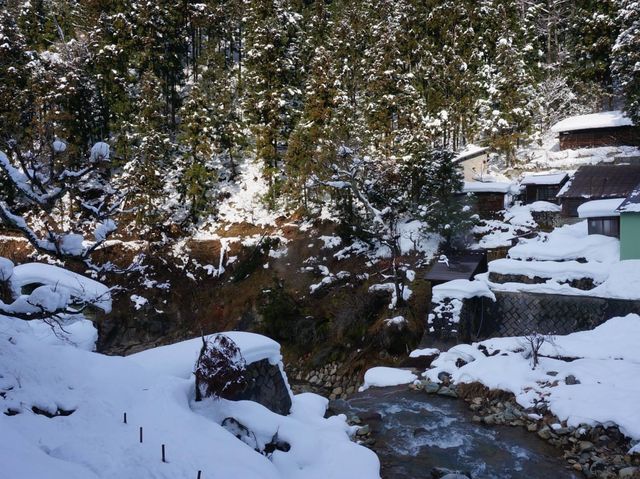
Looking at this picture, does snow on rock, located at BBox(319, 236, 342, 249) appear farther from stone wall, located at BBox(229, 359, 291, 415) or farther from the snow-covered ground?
the snow-covered ground

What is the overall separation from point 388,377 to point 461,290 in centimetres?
411

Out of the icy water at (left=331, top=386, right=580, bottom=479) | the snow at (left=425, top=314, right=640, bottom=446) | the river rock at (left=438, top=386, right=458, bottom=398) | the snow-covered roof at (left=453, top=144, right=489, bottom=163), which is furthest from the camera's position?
the snow-covered roof at (left=453, top=144, right=489, bottom=163)

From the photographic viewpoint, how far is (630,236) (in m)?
15.2

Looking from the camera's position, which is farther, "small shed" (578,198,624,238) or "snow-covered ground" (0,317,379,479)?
"small shed" (578,198,624,238)

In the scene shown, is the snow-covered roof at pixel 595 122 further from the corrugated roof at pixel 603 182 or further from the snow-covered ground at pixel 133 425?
the snow-covered ground at pixel 133 425

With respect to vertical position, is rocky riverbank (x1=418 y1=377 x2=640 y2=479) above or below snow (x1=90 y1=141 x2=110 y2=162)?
below

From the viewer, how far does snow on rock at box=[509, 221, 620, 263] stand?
16266 mm

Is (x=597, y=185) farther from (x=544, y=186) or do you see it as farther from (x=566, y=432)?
(x=566, y=432)

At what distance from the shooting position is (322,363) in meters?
18.0

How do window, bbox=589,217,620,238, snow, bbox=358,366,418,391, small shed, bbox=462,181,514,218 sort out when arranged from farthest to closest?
small shed, bbox=462,181,514,218 → window, bbox=589,217,620,238 → snow, bbox=358,366,418,391

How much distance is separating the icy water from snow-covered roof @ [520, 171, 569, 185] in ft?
50.3

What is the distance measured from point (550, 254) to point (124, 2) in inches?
1235

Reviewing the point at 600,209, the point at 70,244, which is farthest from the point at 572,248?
the point at 70,244

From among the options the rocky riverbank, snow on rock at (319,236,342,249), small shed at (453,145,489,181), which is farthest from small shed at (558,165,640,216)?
the rocky riverbank
